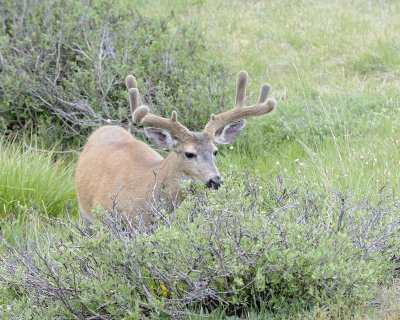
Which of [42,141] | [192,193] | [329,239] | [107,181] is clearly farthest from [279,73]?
[329,239]

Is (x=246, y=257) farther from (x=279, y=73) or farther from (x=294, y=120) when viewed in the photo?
(x=279, y=73)

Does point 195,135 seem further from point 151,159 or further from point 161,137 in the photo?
point 151,159

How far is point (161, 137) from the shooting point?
7.50m

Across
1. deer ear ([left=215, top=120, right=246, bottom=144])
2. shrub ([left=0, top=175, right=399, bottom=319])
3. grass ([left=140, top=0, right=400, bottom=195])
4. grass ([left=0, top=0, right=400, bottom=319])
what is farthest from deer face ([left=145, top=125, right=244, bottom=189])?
shrub ([left=0, top=175, right=399, bottom=319])

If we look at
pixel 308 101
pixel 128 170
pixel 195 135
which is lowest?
pixel 308 101

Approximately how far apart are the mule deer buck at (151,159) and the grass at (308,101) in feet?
1.78

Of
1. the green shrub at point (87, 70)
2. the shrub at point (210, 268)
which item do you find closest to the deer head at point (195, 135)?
the shrub at point (210, 268)

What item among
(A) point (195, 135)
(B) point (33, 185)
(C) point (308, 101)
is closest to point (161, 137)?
(A) point (195, 135)

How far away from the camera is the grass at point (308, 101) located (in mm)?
7965

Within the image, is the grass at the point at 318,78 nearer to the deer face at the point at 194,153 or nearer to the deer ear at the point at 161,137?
the deer face at the point at 194,153

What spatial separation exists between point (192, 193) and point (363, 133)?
313cm

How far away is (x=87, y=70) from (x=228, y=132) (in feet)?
9.76

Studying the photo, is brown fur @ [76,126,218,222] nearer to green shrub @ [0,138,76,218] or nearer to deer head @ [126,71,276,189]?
deer head @ [126,71,276,189]

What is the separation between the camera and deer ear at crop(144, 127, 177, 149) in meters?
7.45
